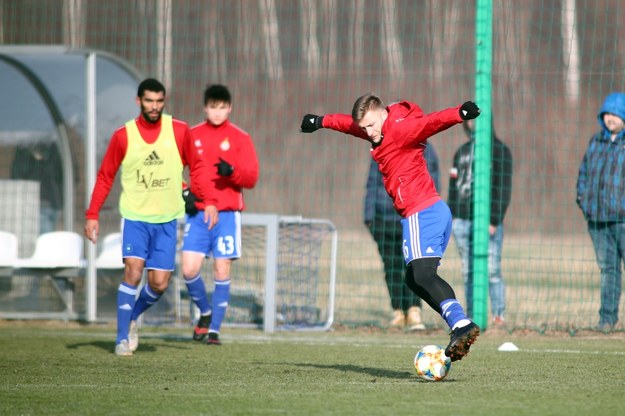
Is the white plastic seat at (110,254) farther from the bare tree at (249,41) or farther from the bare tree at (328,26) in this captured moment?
the bare tree at (249,41)

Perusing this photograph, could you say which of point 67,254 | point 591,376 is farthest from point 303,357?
point 67,254

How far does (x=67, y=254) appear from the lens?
40.3 feet

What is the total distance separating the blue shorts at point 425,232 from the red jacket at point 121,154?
101 inches

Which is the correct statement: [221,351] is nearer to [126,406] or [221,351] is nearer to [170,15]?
[126,406]

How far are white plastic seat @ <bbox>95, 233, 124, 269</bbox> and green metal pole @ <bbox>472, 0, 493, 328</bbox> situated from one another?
3.98 m

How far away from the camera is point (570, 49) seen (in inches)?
472

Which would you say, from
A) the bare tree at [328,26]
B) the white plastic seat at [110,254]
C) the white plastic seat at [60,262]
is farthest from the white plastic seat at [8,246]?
the bare tree at [328,26]

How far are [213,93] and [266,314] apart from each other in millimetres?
2678

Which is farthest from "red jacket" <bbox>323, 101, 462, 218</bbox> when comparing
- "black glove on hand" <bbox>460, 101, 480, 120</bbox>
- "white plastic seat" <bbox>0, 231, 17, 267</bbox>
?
"white plastic seat" <bbox>0, 231, 17, 267</bbox>

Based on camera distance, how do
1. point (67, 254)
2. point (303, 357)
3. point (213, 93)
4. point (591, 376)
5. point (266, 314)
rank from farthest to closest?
point (67, 254) → point (266, 314) → point (213, 93) → point (303, 357) → point (591, 376)

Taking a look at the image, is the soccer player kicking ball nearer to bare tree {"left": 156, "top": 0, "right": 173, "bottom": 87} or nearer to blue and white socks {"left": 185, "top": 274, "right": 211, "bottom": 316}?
blue and white socks {"left": 185, "top": 274, "right": 211, "bottom": 316}

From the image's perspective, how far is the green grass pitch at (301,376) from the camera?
5.79 m

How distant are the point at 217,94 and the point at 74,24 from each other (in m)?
6.24

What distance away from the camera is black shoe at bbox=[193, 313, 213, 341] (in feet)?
33.3
